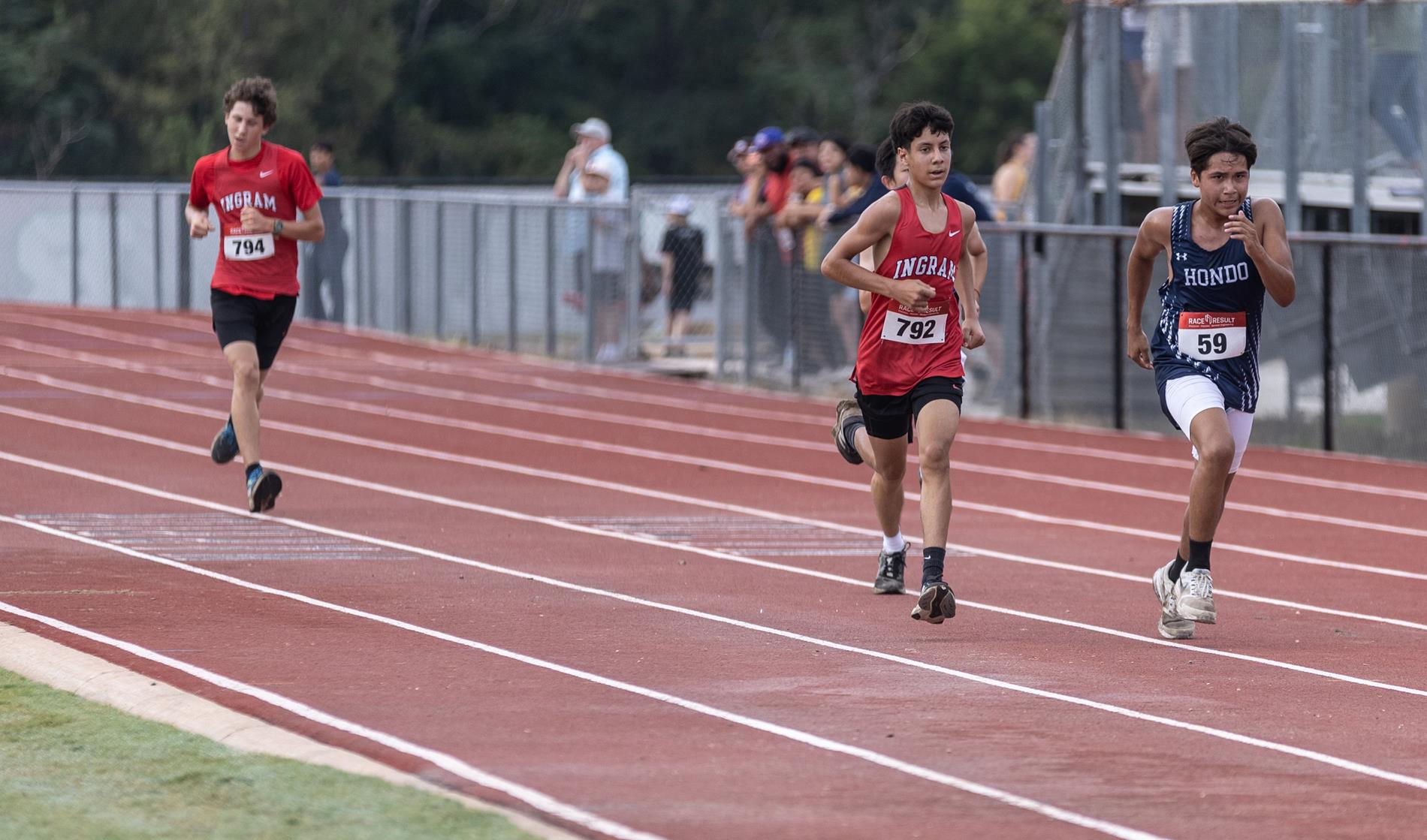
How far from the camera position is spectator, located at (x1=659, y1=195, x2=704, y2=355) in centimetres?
2192

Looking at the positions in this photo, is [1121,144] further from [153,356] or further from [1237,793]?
[1237,793]

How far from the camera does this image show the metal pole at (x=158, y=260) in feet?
97.7

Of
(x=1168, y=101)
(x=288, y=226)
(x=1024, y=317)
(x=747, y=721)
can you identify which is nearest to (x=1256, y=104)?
(x=1168, y=101)

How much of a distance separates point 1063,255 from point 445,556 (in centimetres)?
860

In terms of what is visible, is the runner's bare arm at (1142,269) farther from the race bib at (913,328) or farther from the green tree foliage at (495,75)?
the green tree foliage at (495,75)

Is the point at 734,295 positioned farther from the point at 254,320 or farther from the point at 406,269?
the point at 254,320

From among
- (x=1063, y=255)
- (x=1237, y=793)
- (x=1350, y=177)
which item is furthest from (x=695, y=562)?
(x=1350, y=177)

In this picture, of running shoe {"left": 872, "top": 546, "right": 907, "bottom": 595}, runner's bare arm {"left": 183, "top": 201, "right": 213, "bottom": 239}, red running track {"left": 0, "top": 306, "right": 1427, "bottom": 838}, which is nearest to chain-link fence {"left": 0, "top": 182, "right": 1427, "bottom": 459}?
red running track {"left": 0, "top": 306, "right": 1427, "bottom": 838}

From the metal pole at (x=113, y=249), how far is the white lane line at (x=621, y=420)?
365cm

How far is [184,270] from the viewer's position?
2955cm

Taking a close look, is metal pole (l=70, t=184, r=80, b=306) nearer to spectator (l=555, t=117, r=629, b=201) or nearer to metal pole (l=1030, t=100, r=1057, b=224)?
spectator (l=555, t=117, r=629, b=201)

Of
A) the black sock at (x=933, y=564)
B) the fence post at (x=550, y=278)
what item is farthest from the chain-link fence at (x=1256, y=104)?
the black sock at (x=933, y=564)

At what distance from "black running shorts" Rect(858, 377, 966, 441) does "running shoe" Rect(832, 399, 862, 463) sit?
0.51m

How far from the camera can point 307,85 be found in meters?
44.7
